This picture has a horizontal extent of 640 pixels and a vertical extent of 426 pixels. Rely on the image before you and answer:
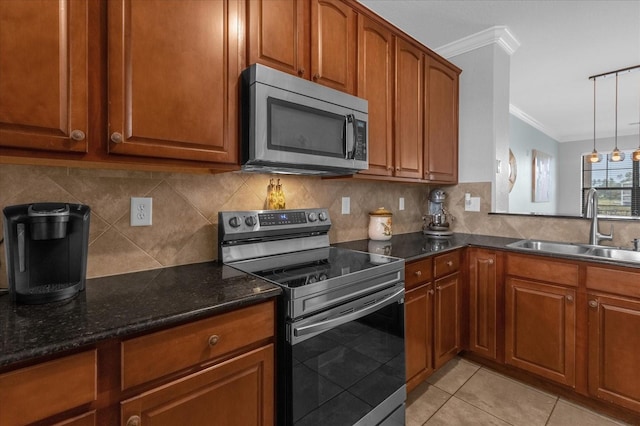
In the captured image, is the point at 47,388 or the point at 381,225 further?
the point at 381,225

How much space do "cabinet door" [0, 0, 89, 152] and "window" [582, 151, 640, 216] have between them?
7.94 meters

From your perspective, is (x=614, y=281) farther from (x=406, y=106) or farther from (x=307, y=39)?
(x=307, y=39)

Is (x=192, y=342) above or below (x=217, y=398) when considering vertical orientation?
above

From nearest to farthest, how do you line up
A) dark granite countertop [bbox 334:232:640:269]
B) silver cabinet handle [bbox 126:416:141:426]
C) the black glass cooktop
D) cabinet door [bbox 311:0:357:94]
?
silver cabinet handle [bbox 126:416:141:426] → the black glass cooktop → cabinet door [bbox 311:0:357:94] → dark granite countertop [bbox 334:232:640:269]

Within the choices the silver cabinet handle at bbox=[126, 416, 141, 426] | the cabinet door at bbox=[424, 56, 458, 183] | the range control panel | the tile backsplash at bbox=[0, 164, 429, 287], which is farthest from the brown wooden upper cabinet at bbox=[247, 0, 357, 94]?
the silver cabinet handle at bbox=[126, 416, 141, 426]

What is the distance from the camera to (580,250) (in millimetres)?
2145

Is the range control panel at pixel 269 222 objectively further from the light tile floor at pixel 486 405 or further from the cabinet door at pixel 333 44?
the light tile floor at pixel 486 405

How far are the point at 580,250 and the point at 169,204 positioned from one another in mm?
2575

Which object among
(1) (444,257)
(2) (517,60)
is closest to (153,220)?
(1) (444,257)

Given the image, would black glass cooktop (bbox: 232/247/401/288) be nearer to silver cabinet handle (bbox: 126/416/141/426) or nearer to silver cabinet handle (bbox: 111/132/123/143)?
silver cabinet handle (bbox: 126/416/141/426)

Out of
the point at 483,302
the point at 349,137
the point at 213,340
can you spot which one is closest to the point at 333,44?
the point at 349,137

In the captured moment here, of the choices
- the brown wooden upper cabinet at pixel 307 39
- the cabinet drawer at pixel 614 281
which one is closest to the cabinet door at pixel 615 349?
the cabinet drawer at pixel 614 281

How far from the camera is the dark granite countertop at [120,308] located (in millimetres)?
730

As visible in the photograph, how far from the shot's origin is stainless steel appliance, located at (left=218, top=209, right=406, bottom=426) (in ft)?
3.76
